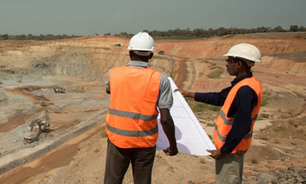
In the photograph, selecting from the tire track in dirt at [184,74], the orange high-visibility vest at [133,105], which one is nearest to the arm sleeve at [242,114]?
the orange high-visibility vest at [133,105]

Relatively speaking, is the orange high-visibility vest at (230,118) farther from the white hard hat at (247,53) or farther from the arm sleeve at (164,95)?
the arm sleeve at (164,95)

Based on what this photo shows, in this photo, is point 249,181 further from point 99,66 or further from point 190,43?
point 190,43

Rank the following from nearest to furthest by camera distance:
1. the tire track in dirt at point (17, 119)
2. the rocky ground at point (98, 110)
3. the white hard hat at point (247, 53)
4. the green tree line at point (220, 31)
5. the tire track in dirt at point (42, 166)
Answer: the white hard hat at point (247, 53)
the rocky ground at point (98, 110)
the tire track in dirt at point (42, 166)
the tire track in dirt at point (17, 119)
the green tree line at point (220, 31)

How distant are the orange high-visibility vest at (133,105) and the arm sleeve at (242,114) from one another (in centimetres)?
91

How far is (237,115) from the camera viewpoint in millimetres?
2701

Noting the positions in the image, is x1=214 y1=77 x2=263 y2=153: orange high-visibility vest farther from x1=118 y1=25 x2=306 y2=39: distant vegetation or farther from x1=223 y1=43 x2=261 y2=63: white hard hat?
x1=118 y1=25 x2=306 y2=39: distant vegetation

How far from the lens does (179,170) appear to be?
6.69 metres

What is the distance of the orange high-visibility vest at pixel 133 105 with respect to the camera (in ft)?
8.78

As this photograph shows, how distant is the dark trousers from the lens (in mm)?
2885

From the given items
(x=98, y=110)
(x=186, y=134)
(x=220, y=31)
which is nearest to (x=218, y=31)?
(x=220, y=31)

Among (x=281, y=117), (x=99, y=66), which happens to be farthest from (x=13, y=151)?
(x=99, y=66)

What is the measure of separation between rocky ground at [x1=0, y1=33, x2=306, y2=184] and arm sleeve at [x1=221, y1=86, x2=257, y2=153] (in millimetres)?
3068

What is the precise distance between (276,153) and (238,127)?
6.23 metres

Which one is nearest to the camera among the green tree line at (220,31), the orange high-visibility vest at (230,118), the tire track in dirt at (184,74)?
the orange high-visibility vest at (230,118)
